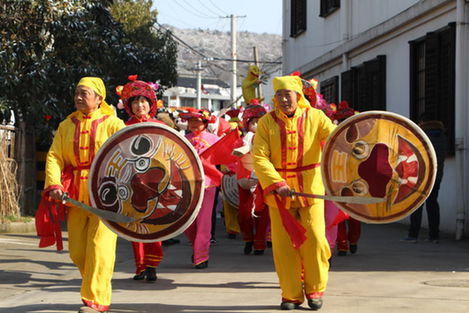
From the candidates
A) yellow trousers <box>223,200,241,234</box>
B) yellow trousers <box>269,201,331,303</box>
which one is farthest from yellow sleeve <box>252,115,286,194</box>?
yellow trousers <box>223,200,241,234</box>

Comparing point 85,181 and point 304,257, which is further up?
point 85,181

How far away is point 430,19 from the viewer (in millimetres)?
16891

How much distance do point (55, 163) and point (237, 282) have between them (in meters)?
2.59

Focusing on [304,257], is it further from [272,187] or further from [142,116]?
[142,116]

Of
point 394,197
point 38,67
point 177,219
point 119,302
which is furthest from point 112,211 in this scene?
point 38,67

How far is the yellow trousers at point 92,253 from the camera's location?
25.2 feet

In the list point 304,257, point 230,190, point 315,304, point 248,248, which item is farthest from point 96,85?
point 230,190

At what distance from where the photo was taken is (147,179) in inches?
304

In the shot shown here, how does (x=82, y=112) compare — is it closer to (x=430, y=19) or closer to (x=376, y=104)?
(x=430, y=19)

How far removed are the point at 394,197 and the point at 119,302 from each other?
8.32 feet

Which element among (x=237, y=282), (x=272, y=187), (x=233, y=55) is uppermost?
(x=233, y=55)

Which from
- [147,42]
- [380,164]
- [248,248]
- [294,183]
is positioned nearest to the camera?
[380,164]

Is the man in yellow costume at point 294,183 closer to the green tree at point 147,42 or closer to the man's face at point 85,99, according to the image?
the man's face at point 85,99

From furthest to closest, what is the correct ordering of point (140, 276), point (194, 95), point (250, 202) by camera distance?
1. point (194, 95)
2. point (250, 202)
3. point (140, 276)
